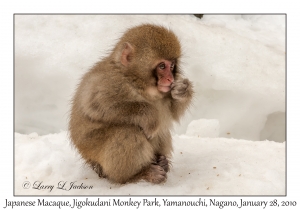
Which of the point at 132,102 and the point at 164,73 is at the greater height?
the point at 164,73

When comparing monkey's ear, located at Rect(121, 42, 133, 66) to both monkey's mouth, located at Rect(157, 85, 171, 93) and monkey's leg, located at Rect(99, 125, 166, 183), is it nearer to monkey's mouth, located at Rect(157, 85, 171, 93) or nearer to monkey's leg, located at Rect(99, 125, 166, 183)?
monkey's mouth, located at Rect(157, 85, 171, 93)

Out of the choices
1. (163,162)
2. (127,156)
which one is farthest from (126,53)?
(163,162)

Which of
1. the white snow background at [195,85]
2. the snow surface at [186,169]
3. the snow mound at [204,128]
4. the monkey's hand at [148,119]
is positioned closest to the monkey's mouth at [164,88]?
the monkey's hand at [148,119]

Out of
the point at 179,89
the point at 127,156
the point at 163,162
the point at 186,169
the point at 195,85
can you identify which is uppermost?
the point at 195,85

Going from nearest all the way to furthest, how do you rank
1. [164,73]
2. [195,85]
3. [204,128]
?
[164,73], [204,128], [195,85]

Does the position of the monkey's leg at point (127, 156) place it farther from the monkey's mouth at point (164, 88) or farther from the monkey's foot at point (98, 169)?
the monkey's mouth at point (164, 88)

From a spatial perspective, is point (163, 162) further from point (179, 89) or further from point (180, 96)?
point (179, 89)
